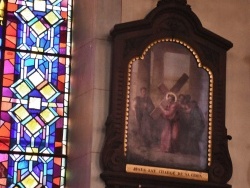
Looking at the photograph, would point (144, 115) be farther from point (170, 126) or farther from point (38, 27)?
point (38, 27)

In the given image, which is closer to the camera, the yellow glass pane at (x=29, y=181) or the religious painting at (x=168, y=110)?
the religious painting at (x=168, y=110)

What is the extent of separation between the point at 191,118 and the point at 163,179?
77 cm

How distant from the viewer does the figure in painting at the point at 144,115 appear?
431 inches

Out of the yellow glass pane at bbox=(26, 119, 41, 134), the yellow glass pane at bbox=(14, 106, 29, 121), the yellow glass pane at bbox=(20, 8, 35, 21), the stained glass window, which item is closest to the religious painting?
the stained glass window

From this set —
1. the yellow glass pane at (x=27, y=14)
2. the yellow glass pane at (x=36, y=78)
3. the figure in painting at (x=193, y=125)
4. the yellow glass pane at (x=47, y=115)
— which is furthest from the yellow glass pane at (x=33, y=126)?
the figure in painting at (x=193, y=125)

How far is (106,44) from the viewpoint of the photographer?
437 inches

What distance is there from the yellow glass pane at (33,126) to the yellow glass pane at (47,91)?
0.31 meters

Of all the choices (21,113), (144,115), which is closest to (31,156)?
(21,113)

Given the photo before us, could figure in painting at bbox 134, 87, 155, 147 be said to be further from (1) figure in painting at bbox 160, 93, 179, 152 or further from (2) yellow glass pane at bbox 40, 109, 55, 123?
(2) yellow glass pane at bbox 40, 109, 55, 123

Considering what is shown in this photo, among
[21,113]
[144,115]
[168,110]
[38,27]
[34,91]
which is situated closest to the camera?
[144,115]

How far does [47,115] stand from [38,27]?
988 millimetres

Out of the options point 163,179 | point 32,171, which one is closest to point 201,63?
point 163,179

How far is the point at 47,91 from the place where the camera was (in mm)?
11398

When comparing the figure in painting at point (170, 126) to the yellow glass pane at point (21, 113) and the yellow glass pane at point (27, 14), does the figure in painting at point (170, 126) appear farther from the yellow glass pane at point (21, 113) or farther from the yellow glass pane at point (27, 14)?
the yellow glass pane at point (27, 14)
